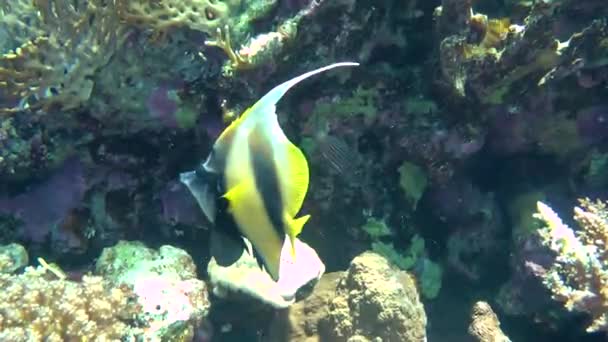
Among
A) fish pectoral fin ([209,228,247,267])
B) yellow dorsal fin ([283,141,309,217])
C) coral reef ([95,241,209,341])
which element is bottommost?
coral reef ([95,241,209,341])

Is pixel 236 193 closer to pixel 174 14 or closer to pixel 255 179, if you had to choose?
pixel 255 179

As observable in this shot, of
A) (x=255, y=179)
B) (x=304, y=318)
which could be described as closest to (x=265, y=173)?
(x=255, y=179)

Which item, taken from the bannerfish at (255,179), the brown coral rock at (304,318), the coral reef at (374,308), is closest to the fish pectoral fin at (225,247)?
the bannerfish at (255,179)

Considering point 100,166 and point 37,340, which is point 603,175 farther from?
point 37,340

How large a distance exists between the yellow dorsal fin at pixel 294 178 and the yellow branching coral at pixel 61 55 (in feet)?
5.86

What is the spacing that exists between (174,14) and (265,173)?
5.60ft

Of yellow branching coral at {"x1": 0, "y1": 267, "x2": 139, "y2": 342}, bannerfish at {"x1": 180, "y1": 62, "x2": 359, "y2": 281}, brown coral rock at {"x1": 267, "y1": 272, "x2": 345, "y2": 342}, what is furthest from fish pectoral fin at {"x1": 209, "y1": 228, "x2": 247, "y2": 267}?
brown coral rock at {"x1": 267, "y1": 272, "x2": 345, "y2": 342}

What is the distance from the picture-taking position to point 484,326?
3.56 metres

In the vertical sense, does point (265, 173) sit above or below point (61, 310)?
above

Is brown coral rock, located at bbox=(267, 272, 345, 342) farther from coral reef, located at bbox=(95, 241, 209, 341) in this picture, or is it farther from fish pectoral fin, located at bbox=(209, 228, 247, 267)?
fish pectoral fin, located at bbox=(209, 228, 247, 267)

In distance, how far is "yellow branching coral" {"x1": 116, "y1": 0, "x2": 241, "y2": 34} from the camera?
10.0ft

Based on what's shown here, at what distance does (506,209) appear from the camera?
13.5 feet

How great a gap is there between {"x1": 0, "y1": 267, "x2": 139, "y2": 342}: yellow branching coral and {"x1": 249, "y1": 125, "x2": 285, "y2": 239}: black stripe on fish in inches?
56.1

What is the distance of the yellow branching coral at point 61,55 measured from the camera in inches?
116
